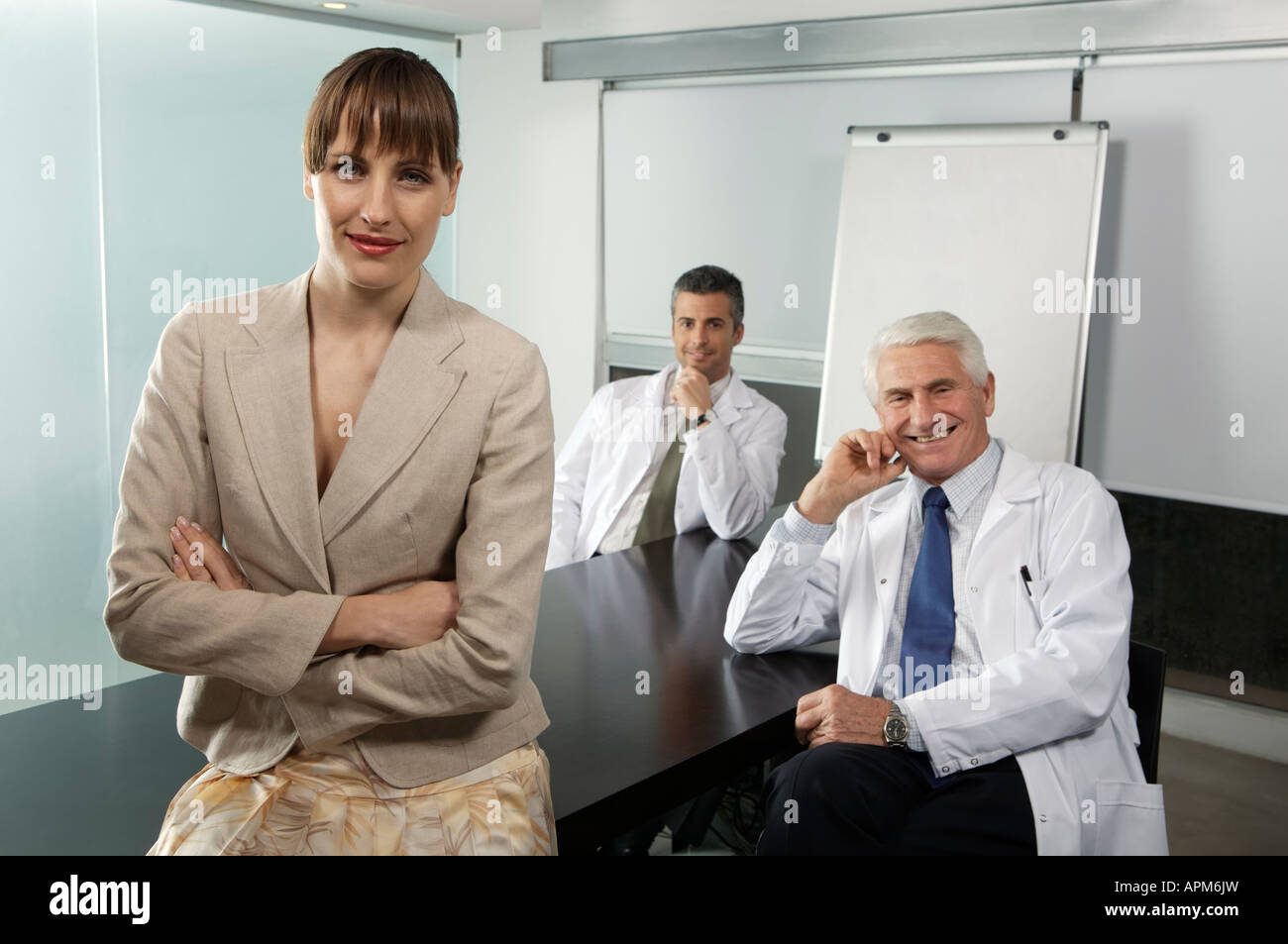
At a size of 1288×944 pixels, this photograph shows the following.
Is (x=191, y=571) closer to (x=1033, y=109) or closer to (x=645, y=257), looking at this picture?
(x=1033, y=109)

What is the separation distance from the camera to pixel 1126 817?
2.08 metres

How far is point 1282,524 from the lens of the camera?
146 inches

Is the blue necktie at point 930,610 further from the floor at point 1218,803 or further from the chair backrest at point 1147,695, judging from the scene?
the floor at point 1218,803

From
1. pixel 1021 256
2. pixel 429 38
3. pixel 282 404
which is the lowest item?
pixel 282 404

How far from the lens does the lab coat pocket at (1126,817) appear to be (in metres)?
2.07

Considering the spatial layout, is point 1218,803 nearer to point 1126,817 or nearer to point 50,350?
point 1126,817

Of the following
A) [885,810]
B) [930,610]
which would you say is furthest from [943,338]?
[885,810]

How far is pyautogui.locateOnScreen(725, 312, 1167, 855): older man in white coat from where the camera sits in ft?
6.83

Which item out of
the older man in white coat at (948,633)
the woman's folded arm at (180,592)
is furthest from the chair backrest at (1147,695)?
the woman's folded arm at (180,592)

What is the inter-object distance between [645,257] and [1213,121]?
221cm

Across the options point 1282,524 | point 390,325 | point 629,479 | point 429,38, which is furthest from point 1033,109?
point 390,325

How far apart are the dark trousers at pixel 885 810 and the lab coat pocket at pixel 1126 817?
0.13m

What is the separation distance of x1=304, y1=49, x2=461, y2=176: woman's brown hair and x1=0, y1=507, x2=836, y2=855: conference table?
896 mm

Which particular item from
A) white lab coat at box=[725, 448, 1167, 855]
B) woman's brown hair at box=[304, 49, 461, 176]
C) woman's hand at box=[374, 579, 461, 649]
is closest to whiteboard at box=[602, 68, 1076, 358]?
white lab coat at box=[725, 448, 1167, 855]
